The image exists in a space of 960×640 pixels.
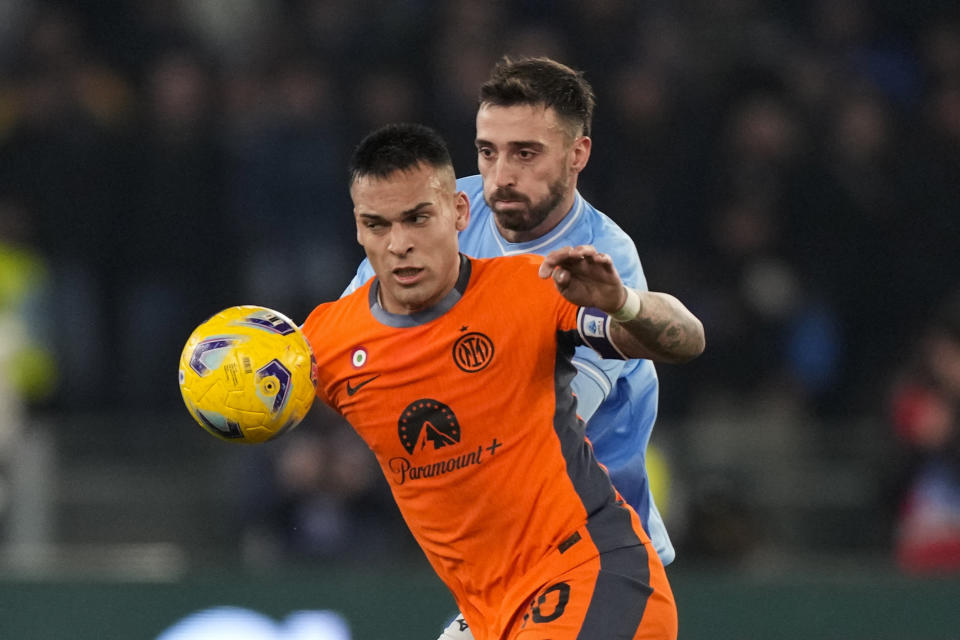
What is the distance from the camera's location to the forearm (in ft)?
13.0

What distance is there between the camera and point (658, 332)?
397cm

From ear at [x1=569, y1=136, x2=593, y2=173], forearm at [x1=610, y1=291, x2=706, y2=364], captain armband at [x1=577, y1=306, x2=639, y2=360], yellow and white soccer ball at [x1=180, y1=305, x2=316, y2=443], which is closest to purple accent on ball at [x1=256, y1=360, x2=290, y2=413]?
yellow and white soccer ball at [x1=180, y1=305, x2=316, y2=443]

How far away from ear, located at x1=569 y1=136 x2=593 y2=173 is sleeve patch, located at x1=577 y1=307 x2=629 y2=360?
1.03m

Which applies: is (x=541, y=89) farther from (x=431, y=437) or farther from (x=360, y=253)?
(x=360, y=253)

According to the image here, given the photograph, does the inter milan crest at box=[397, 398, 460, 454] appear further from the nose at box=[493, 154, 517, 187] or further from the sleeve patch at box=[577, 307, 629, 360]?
the nose at box=[493, 154, 517, 187]

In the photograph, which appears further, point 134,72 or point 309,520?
point 134,72

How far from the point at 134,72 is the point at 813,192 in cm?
479

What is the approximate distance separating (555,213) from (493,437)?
1019mm

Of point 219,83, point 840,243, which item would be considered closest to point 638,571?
point 840,243

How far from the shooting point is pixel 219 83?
10812 mm

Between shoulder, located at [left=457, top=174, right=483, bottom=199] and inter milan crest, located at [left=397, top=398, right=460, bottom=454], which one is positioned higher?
shoulder, located at [left=457, top=174, right=483, bottom=199]

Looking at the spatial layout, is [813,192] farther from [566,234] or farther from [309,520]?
[566,234]

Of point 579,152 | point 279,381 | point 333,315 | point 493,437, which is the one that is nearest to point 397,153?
point 333,315

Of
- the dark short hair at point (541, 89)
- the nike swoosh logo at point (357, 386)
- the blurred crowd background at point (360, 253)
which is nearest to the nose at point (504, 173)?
the dark short hair at point (541, 89)
